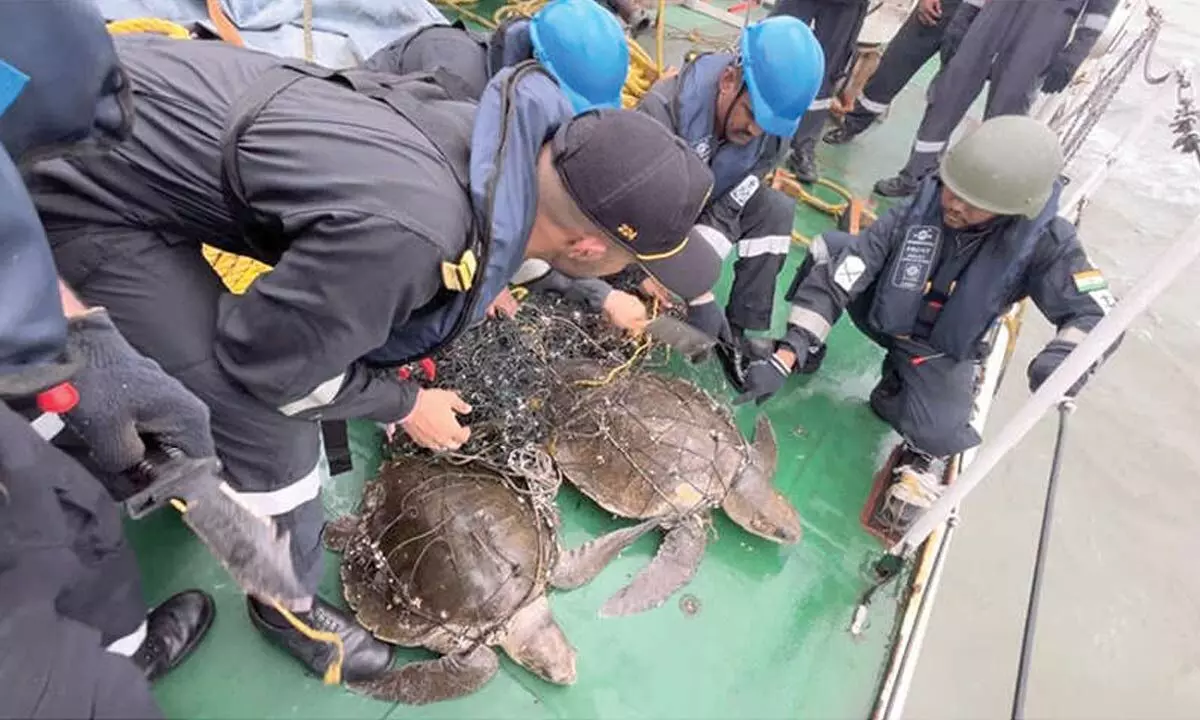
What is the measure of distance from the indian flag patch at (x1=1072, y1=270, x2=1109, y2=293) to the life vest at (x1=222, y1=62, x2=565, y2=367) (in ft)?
6.86

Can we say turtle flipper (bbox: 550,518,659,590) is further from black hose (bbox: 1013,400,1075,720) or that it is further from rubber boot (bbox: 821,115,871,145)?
rubber boot (bbox: 821,115,871,145)

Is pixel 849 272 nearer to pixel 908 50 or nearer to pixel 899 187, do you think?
pixel 899 187

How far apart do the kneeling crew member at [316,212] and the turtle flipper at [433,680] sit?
46 cm

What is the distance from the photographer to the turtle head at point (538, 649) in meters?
2.16

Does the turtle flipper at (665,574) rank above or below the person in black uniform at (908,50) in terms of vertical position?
below

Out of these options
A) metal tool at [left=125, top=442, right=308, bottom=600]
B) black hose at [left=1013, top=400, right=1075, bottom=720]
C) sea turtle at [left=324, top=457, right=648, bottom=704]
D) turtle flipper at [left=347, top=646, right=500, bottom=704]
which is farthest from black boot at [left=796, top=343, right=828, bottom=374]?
metal tool at [left=125, top=442, right=308, bottom=600]

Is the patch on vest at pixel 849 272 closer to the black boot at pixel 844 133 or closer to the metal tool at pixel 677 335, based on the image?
the metal tool at pixel 677 335

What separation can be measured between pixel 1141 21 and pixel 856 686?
32.0 feet

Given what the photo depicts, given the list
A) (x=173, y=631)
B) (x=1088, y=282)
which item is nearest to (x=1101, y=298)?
(x=1088, y=282)

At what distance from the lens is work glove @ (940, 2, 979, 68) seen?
4312 mm

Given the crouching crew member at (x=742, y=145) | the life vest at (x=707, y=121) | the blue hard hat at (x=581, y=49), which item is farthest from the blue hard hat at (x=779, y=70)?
the blue hard hat at (x=581, y=49)

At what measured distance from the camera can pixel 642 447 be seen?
2.62 m

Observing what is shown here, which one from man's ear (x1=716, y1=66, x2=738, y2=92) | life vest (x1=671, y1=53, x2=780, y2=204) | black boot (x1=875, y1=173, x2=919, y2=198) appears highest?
man's ear (x1=716, y1=66, x2=738, y2=92)

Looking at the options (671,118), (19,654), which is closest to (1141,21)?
(671,118)
